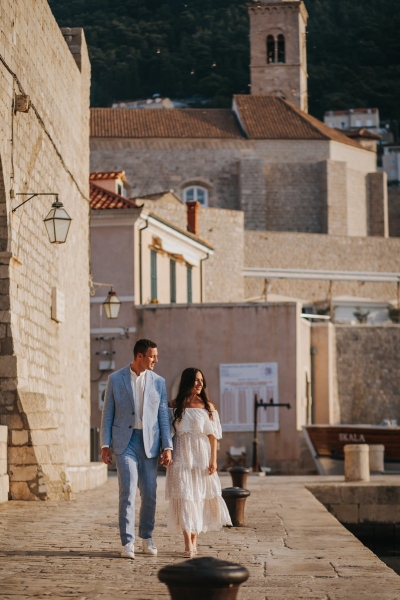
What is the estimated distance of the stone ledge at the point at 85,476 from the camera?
625 inches

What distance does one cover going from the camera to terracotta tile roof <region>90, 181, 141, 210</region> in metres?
29.4

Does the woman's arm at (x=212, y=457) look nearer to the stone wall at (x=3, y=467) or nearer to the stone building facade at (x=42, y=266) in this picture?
→ the stone wall at (x=3, y=467)

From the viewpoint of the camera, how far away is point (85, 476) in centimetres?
1702

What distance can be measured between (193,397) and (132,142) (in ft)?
191

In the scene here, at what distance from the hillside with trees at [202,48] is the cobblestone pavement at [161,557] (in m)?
117

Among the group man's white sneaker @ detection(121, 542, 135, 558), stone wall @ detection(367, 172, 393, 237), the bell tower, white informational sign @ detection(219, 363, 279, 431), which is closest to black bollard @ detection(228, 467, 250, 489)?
man's white sneaker @ detection(121, 542, 135, 558)

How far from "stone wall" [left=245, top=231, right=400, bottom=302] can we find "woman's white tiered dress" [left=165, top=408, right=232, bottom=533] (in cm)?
4546

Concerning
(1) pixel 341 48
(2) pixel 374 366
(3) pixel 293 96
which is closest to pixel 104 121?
(3) pixel 293 96

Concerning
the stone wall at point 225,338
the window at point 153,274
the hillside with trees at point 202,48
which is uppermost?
the hillside with trees at point 202,48

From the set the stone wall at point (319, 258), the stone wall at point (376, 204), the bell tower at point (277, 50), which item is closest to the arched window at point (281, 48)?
the bell tower at point (277, 50)

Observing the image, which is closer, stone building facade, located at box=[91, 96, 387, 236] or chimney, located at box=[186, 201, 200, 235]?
chimney, located at box=[186, 201, 200, 235]

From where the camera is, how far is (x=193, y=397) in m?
9.08

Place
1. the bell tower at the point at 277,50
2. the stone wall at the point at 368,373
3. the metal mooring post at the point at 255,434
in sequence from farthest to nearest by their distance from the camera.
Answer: the bell tower at the point at 277,50 < the stone wall at the point at 368,373 < the metal mooring post at the point at 255,434

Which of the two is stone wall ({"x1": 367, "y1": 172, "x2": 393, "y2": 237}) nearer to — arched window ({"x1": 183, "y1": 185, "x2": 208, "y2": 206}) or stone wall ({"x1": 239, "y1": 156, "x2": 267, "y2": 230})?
stone wall ({"x1": 239, "y1": 156, "x2": 267, "y2": 230})
